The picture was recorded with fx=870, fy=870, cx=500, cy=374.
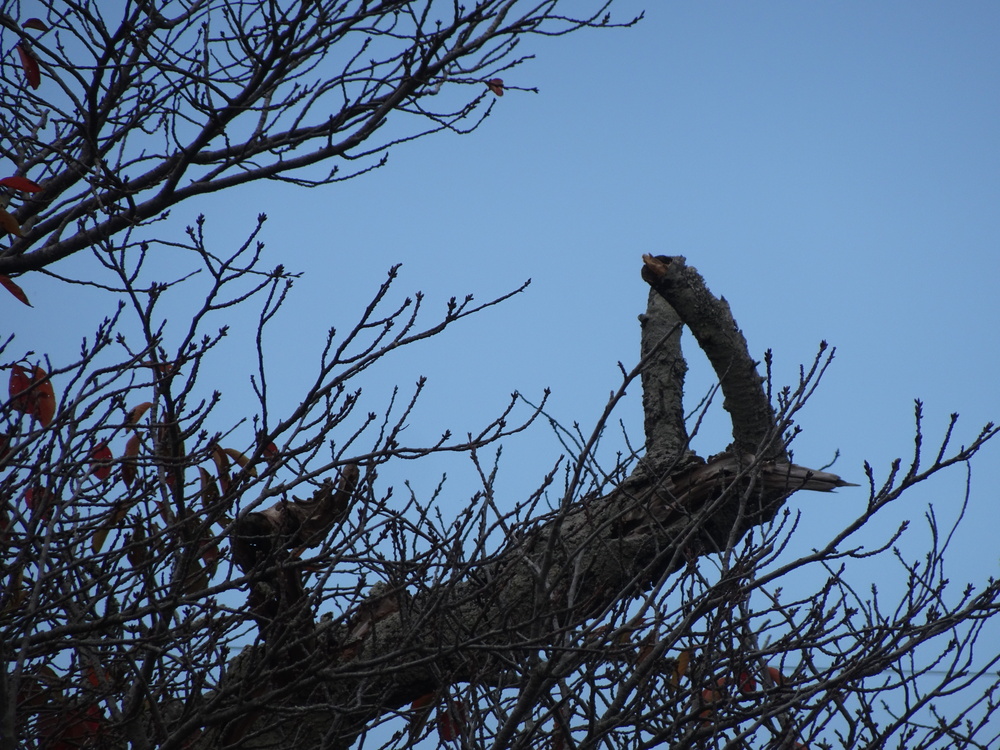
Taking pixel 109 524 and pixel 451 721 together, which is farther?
pixel 451 721

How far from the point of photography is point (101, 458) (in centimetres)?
323

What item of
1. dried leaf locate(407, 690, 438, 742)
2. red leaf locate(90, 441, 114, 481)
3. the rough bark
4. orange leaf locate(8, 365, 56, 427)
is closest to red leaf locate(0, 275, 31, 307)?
orange leaf locate(8, 365, 56, 427)

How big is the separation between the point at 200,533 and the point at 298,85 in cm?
234

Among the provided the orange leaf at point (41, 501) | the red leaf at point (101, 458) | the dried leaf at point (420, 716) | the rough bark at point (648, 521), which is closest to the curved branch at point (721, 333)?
the rough bark at point (648, 521)

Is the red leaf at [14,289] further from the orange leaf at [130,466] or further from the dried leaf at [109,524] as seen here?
the dried leaf at [109,524]

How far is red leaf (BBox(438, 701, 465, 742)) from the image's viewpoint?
11.0 ft

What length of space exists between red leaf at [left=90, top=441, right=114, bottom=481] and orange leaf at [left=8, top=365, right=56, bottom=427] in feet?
0.60

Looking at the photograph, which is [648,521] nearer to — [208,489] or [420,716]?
[420,716]

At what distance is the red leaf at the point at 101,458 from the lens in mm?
2986

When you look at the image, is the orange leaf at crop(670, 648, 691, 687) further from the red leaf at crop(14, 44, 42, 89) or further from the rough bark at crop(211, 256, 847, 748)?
the red leaf at crop(14, 44, 42, 89)

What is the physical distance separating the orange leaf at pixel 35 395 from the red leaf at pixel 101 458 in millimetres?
183

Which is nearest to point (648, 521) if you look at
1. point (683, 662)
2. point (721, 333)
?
point (683, 662)

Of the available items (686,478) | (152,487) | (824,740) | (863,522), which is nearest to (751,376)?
(686,478)

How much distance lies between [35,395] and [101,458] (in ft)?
1.08
